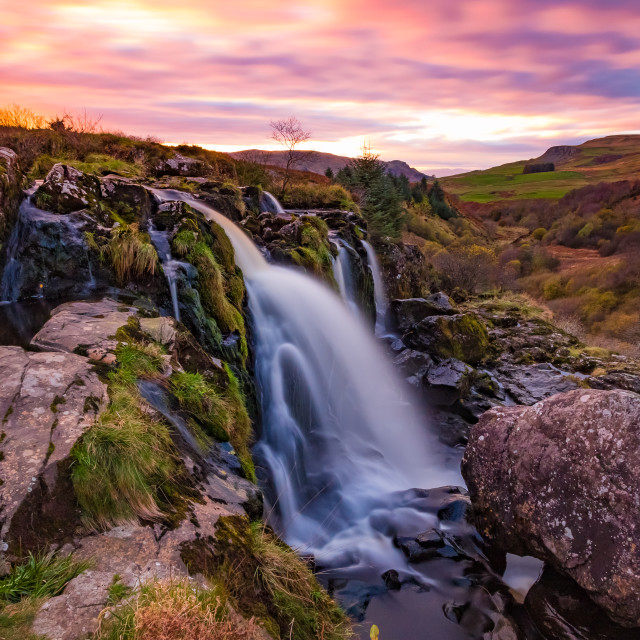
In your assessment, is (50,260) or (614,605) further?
(50,260)

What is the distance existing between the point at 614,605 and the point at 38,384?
6725mm

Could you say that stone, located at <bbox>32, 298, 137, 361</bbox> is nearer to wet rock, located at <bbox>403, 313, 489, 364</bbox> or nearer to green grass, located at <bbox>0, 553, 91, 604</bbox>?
green grass, located at <bbox>0, 553, 91, 604</bbox>

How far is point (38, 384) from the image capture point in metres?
4.30

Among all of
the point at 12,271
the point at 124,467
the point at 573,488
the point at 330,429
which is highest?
the point at 12,271

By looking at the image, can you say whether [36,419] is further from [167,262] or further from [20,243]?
[20,243]

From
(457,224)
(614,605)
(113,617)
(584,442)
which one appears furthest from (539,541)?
(457,224)

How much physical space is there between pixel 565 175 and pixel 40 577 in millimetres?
159138

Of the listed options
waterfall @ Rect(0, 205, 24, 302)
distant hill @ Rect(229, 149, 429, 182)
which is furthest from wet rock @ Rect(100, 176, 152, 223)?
distant hill @ Rect(229, 149, 429, 182)

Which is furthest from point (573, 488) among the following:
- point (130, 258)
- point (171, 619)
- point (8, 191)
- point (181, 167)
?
point (181, 167)

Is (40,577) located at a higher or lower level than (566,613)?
higher

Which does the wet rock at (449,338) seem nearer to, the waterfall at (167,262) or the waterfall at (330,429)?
the waterfall at (330,429)

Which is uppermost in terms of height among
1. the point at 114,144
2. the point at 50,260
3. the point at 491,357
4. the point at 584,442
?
the point at 114,144

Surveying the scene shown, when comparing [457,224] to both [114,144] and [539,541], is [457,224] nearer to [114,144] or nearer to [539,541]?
[114,144]

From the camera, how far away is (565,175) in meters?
135
